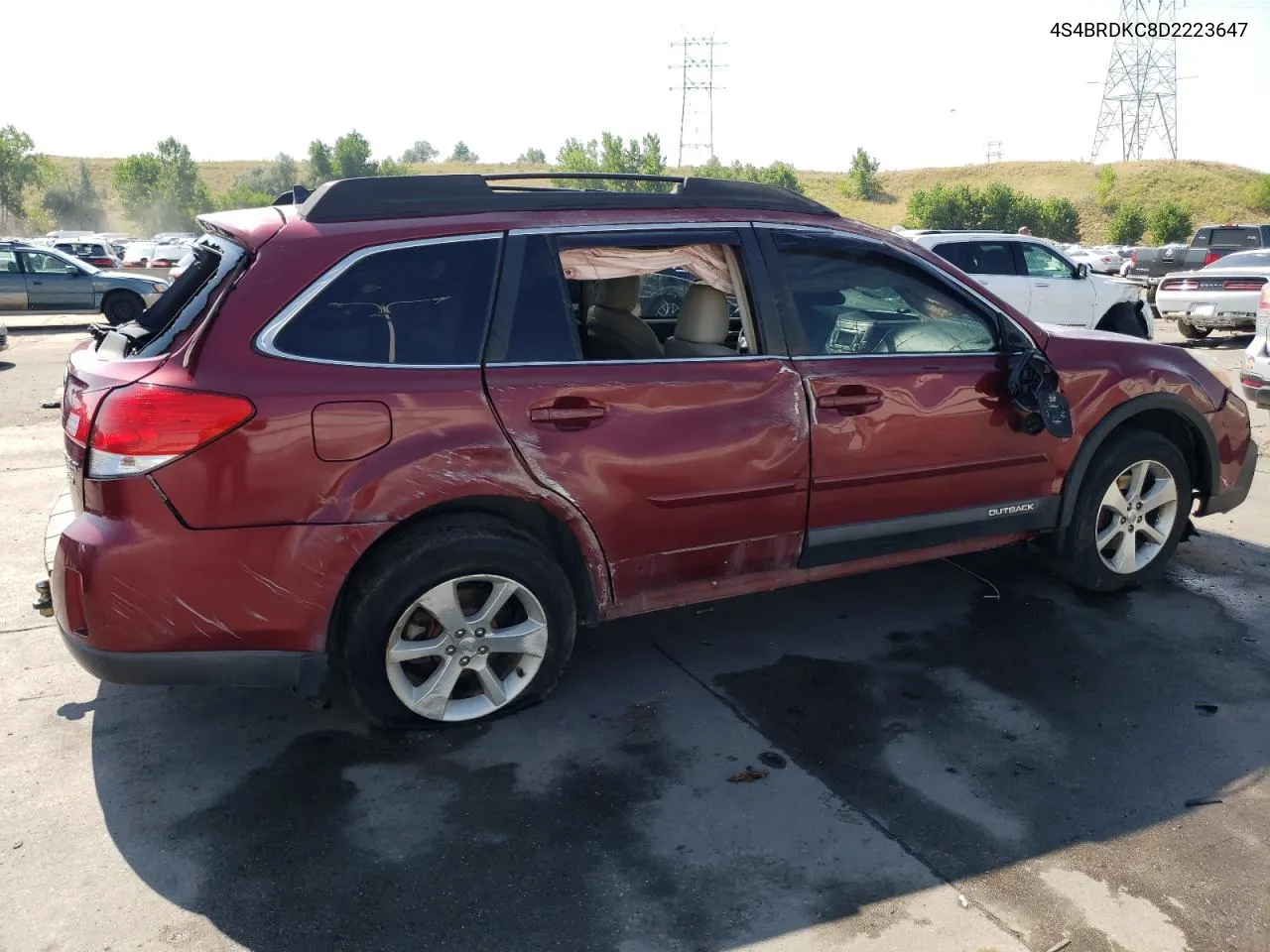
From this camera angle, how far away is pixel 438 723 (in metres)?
3.62

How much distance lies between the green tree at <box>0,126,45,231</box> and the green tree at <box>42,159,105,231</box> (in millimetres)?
9816

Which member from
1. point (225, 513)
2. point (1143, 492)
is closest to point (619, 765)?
point (225, 513)

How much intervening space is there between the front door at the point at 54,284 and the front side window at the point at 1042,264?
16.5 m

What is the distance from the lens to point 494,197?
3.74 m

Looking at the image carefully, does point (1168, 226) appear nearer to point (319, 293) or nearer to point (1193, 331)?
point (1193, 331)

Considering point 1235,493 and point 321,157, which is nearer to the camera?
point 1235,493

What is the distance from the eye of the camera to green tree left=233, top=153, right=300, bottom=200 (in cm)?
10044

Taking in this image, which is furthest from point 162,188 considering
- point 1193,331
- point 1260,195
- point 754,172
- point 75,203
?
point 1193,331

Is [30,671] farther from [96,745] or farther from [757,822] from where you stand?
[757,822]

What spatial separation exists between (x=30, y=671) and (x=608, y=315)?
2757 millimetres

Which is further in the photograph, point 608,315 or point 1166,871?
point 608,315

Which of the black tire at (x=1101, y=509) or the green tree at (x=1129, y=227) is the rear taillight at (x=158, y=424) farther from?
the green tree at (x=1129, y=227)

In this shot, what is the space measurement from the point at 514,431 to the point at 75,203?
103119mm

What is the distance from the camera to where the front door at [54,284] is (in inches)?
755
